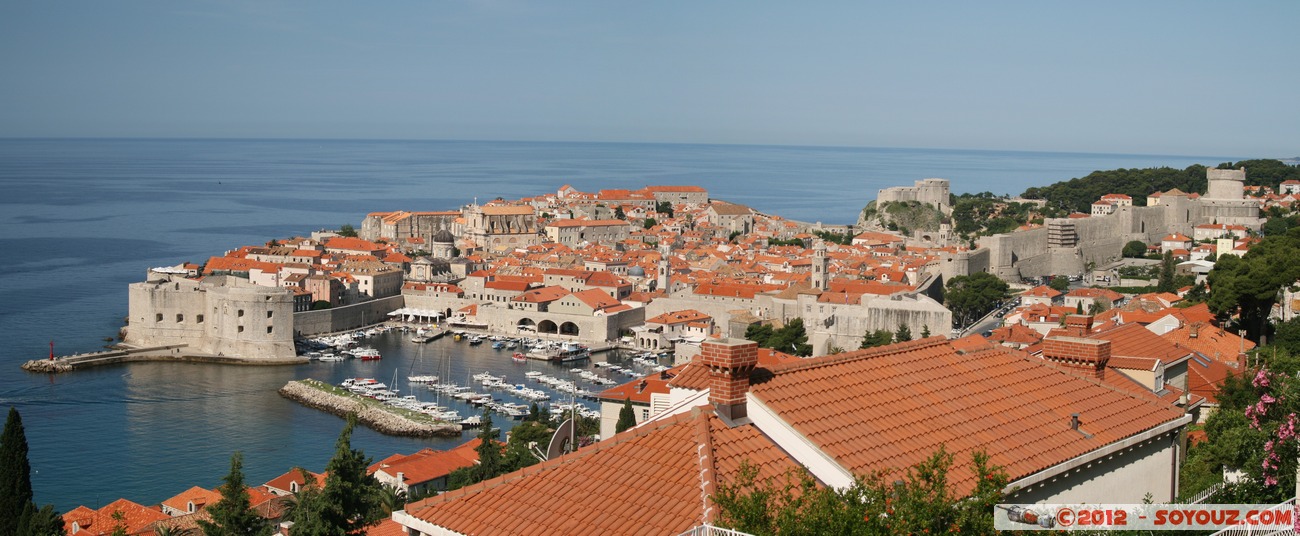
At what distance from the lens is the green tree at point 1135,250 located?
30.3 metres

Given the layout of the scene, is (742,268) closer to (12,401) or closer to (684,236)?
(684,236)

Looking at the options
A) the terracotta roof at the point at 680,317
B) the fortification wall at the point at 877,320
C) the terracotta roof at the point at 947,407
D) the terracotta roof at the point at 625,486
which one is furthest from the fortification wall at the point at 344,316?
the terracotta roof at the point at 625,486

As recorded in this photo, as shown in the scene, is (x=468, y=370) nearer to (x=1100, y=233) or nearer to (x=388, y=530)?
(x=388, y=530)

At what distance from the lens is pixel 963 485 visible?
354 cm

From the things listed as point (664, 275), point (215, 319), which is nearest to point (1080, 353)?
point (215, 319)

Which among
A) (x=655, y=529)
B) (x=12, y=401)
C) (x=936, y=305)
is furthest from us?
(x=936, y=305)

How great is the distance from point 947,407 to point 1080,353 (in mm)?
1113

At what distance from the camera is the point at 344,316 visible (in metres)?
27.2

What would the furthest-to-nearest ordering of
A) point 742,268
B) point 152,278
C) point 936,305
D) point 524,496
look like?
point 742,268 → point 152,278 → point 936,305 → point 524,496

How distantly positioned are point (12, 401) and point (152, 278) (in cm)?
815

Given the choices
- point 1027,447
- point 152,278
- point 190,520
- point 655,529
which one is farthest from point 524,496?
point 152,278

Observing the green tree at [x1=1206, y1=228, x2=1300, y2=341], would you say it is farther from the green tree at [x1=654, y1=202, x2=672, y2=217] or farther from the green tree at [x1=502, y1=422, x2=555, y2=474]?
the green tree at [x1=654, y1=202, x2=672, y2=217]

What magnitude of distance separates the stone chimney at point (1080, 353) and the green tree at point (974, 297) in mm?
19427

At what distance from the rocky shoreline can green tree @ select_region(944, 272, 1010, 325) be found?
1148cm
